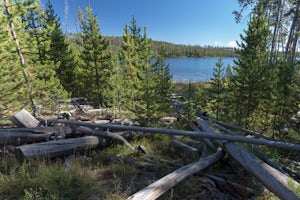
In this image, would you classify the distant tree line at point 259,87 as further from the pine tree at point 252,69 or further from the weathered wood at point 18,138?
the weathered wood at point 18,138

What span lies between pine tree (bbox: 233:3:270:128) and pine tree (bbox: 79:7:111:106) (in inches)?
401

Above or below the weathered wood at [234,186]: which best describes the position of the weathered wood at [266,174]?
above

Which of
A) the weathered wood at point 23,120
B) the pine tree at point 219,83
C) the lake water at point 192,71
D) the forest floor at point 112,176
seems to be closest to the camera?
the forest floor at point 112,176

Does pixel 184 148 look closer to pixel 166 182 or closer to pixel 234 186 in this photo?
pixel 234 186

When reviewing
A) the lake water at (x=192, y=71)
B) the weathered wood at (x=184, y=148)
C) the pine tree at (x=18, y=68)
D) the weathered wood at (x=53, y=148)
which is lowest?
the lake water at (x=192, y=71)

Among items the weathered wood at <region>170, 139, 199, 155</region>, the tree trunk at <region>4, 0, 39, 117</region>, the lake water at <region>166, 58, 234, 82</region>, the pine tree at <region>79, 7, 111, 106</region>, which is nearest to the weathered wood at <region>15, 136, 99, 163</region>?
the weathered wood at <region>170, 139, 199, 155</region>

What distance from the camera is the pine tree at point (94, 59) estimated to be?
15328mm

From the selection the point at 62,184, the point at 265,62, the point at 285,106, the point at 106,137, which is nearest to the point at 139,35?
the point at 265,62

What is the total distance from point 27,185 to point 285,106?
11787mm

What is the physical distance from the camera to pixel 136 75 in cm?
1126

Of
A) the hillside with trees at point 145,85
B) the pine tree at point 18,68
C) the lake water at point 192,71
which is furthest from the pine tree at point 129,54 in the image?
the pine tree at point 18,68

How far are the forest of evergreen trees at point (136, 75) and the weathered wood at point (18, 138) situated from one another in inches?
145

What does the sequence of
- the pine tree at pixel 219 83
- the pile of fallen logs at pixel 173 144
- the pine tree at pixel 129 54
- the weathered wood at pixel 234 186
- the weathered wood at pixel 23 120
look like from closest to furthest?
the pile of fallen logs at pixel 173 144 → the weathered wood at pixel 234 186 → the weathered wood at pixel 23 120 → the pine tree at pixel 219 83 → the pine tree at pixel 129 54

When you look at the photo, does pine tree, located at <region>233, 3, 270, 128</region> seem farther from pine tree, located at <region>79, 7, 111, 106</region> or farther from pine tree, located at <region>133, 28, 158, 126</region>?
pine tree, located at <region>79, 7, 111, 106</region>
